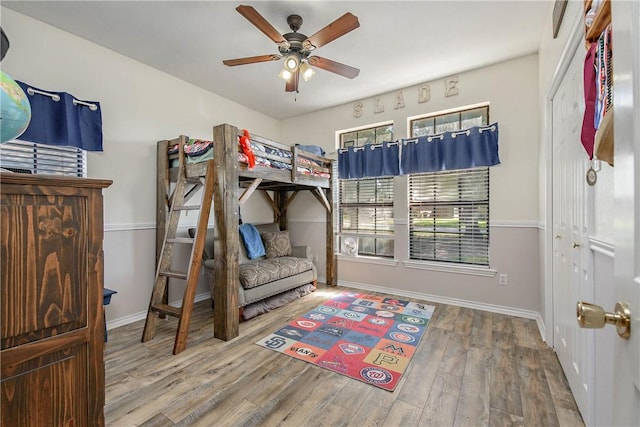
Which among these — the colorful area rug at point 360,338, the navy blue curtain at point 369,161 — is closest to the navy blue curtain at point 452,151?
the navy blue curtain at point 369,161

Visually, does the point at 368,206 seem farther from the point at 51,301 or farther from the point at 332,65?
the point at 51,301

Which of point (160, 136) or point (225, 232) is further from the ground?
point (160, 136)

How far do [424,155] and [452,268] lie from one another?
4.65 ft

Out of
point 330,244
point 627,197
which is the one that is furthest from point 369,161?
point 627,197

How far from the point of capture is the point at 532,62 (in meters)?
2.83

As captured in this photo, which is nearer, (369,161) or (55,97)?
(55,97)

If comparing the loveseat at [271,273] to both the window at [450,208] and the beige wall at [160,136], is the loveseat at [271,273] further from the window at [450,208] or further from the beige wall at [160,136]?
the window at [450,208]

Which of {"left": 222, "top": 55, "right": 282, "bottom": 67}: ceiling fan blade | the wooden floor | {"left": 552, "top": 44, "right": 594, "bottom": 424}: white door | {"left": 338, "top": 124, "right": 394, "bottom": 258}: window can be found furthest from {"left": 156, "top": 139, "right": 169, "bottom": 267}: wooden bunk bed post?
{"left": 552, "top": 44, "right": 594, "bottom": 424}: white door

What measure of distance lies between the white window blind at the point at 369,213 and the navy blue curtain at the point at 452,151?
1.53 feet

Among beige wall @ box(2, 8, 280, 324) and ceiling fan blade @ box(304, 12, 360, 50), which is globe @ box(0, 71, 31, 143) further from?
beige wall @ box(2, 8, 280, 324)

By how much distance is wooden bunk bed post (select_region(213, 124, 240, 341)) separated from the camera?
2.43 metres

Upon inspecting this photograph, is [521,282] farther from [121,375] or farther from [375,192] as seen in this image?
[121,375]

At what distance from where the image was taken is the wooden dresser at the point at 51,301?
74 cm

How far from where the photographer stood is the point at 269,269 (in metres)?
3.15
